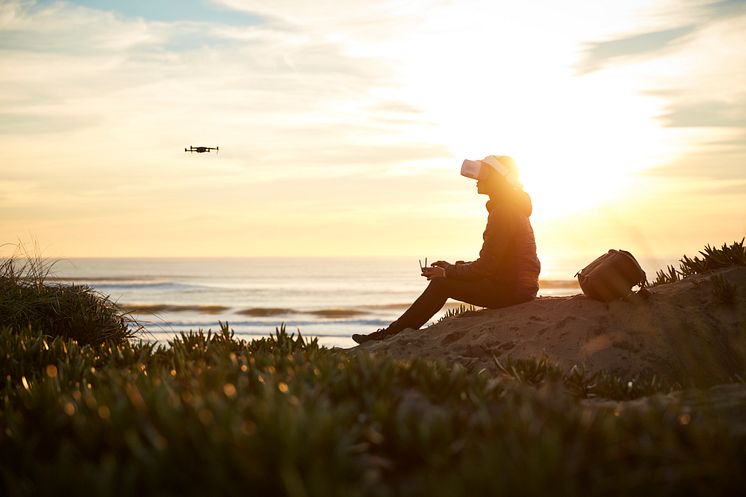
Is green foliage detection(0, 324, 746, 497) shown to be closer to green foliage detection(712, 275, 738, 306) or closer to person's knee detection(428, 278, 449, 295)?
person's knee detection(428, 278, 449, 295)

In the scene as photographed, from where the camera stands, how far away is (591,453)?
12.2 feet

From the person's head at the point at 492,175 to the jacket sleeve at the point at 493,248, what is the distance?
319mm

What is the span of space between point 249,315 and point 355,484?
33.1 m

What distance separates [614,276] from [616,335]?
86cm

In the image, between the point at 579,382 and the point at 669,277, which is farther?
the point at 669,277

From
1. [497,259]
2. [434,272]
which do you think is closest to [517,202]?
[497,259]

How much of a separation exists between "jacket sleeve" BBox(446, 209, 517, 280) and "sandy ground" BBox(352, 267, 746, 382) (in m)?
0.69

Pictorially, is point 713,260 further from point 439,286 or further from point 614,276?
point 439,286

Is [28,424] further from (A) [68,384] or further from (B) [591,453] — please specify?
(B) [591,453]

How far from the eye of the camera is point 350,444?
3.73 meters

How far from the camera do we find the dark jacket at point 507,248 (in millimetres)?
9984

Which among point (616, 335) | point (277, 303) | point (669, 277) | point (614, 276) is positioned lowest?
point (277, 303)

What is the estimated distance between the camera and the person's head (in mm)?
10031

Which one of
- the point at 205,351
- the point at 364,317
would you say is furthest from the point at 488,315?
the point at 364,317
